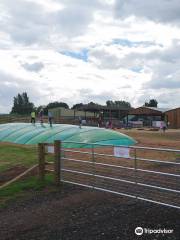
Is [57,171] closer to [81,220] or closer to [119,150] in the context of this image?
Answer: [119,150]

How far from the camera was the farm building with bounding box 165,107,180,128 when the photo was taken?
63750 millimetres

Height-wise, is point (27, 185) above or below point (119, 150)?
below

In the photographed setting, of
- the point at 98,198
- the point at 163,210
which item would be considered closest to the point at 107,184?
the point at 98,198

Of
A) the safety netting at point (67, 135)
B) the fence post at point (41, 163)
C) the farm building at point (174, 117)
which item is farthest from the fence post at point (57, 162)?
the farm building at point (174, 117)

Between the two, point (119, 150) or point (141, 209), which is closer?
point (141, 209)

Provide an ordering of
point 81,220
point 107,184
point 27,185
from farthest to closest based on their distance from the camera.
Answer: point 27,185 → point 107,184 → point 81,220

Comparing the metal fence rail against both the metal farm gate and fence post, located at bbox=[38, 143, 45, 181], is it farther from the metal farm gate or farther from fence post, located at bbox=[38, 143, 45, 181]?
fence post, located at bbox=[38, 143, 45, 181]

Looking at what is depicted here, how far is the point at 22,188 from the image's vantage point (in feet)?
35.4

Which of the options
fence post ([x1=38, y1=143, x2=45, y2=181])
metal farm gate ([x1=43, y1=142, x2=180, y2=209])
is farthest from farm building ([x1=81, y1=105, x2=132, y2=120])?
metal farm gate ([x1=43, y1=142, x2=180, y2=209])

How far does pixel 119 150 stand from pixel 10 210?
9.57 ft

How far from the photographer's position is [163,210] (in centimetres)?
790

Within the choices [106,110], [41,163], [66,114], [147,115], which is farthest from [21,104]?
[41,163]

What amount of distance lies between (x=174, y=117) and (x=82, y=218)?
58700 mm

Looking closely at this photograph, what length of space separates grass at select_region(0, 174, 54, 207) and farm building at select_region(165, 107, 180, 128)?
2124 inches
